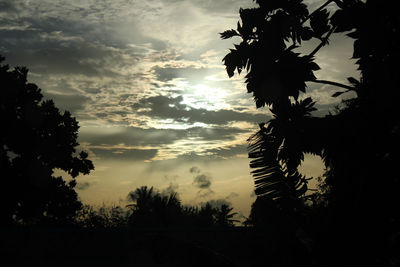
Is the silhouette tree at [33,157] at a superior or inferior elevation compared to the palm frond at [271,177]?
superior

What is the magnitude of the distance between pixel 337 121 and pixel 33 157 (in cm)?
2324

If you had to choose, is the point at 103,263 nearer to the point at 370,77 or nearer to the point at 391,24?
the point at 370,77

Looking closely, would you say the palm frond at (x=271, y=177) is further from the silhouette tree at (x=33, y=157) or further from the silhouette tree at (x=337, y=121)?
the silhouette tree at (x=33, y=157)

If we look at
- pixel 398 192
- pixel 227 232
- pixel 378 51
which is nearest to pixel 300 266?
pixel 398 192

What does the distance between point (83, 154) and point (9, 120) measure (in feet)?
17.5

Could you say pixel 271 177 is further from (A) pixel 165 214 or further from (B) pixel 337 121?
(A) pixel 165 214

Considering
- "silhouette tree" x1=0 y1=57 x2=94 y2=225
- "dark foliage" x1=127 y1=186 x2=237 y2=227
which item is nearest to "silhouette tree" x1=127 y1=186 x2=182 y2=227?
"dark foliage" x1=127 y1=186 x2=237 y2=227

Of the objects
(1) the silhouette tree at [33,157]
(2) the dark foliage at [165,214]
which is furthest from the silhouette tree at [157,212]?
(1) the silhouette tree at [33,157]

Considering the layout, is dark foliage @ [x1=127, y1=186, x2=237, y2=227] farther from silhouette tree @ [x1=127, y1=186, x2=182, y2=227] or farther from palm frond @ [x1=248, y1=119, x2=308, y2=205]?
palm frond @ [x1=248, y1=119, x2=308, y2=205]

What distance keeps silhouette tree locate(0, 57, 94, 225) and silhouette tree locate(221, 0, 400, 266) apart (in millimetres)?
20403

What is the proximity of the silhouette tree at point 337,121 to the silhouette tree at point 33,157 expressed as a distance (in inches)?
803

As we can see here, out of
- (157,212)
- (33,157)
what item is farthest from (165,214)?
(33,157)

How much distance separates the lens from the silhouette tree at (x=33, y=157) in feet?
75.5

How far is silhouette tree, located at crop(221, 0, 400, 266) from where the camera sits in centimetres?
347
